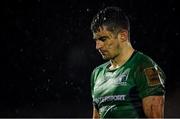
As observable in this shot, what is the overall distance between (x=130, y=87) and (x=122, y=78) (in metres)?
Result: 0.07

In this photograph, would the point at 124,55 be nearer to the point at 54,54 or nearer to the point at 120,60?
the point at 120,60

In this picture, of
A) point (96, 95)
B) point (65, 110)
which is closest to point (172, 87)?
point (65, 110)

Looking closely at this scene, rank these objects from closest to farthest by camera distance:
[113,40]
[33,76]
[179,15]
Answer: [113,40]
[179,15]
[33,76]

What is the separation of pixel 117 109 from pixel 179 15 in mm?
2762

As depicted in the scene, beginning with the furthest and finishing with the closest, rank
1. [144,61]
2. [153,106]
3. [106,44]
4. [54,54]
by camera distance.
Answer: [54,54], [106,44], [144,61], [153,106]

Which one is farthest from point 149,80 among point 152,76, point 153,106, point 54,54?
point 54,54

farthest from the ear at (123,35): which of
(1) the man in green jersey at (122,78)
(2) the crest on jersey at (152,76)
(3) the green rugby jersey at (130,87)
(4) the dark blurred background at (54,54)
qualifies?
(4) the dark blurred background at (54,54)

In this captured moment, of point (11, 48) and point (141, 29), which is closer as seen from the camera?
point (141, 29)

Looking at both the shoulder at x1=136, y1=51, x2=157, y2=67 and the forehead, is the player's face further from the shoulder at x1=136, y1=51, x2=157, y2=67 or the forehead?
the shoulder at x1=136, y1=51, x2=157, y2=67

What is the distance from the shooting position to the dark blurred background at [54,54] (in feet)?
15.7

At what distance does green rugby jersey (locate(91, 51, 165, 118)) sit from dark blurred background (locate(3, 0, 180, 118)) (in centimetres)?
261

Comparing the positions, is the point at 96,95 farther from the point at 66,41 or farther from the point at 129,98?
the point at 66,41

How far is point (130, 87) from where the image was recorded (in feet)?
6.92

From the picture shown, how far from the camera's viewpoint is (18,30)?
505cm
